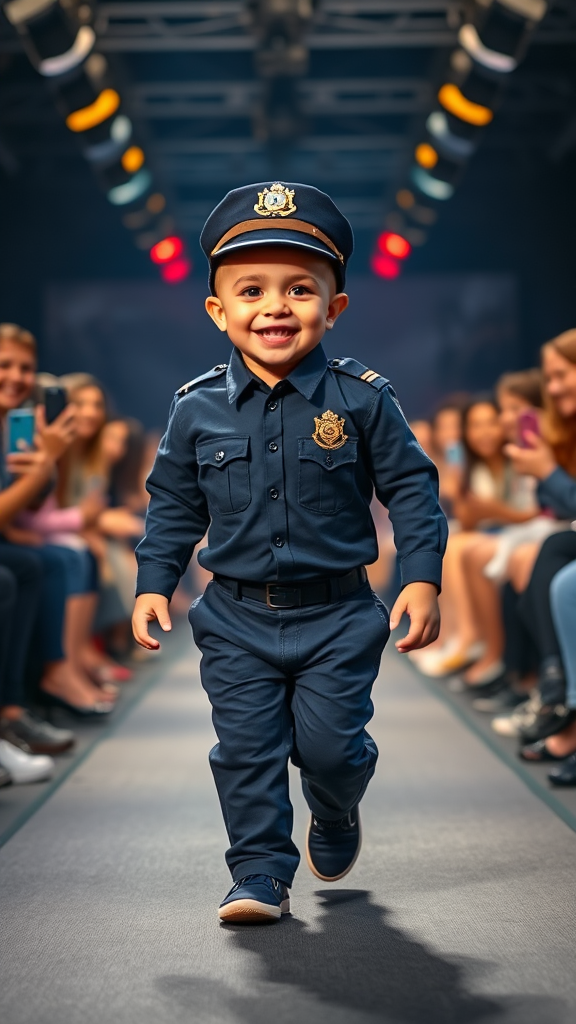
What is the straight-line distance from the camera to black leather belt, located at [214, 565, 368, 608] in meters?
2.20

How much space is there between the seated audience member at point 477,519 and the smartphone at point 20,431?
1640 millimetres

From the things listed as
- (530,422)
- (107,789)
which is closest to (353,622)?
(107,789)

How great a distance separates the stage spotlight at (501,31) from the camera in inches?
222

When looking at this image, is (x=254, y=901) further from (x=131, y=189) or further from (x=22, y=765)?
(x=131, y=189)

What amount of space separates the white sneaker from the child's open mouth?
66.4 inches

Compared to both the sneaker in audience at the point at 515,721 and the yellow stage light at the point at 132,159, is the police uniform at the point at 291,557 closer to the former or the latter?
the sneaker in audience at the point at 515,721

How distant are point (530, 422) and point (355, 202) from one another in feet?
26.8

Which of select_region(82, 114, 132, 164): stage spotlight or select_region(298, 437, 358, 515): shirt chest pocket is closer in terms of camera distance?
select_region(298, 437, 358, 515): shirt chest pocket

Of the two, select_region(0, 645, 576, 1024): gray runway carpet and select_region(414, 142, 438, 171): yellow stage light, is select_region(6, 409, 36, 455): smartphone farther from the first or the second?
select_region(414, 142, 438, 171): yellow stage light

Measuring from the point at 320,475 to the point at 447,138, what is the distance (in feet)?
19.6

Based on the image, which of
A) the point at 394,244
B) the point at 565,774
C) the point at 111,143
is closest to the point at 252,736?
the point at 565,774

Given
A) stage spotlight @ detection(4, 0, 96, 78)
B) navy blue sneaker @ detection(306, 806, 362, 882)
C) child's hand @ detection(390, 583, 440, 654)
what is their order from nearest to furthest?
child's hand @ detection(390, 583, 440, 654), navy blue sneaker @ detection(306, 806, 362, 882), stage spotlight @ detection(4, 0, 96, 78)

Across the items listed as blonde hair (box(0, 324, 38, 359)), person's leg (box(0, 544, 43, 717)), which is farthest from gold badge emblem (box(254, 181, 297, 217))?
person's leg (box(0, 544, 43, 717))

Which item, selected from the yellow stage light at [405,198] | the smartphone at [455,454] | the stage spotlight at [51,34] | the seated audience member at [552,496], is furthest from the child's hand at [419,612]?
the yellow stage light at [405,198]
